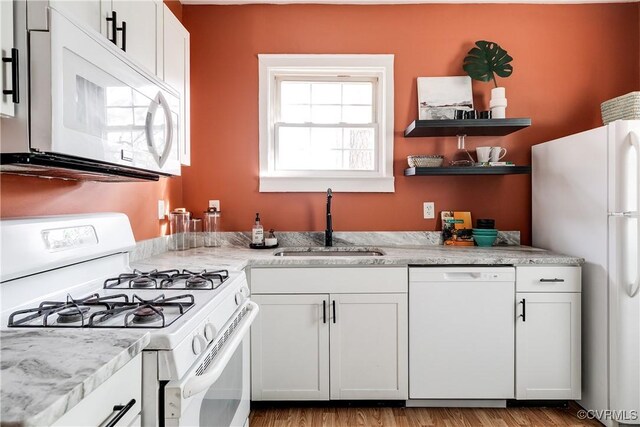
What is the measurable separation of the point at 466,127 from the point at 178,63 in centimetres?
178

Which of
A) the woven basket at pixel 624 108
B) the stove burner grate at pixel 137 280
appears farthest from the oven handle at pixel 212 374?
the woven basket at pixel 624 108

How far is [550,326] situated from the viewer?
217 centimetres

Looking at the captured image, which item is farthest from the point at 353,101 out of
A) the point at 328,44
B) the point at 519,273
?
the point at 519,273

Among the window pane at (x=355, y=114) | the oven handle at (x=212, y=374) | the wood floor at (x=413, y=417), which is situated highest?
the window pane at (x=355, y=114)

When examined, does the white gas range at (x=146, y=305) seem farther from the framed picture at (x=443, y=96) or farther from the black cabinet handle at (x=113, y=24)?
the framed picture at (x=443, y=96)

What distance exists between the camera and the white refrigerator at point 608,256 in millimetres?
1939

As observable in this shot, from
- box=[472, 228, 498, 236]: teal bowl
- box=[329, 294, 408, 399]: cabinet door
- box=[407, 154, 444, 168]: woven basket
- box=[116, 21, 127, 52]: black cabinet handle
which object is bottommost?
box=[329, 294, 408, 399]: cabinet door

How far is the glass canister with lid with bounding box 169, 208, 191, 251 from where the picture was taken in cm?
264

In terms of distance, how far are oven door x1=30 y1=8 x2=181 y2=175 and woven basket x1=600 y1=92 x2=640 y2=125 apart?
2.38m

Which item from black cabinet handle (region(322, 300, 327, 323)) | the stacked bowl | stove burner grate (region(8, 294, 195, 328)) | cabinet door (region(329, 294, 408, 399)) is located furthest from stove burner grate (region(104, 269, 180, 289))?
the stacked bowl

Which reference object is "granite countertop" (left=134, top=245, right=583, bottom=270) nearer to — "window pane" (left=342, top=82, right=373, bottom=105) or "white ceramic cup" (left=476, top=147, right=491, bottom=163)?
"white ceramic cup" (left=476, top=147, right=491, bottom=163)

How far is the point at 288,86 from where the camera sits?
9.49 feet

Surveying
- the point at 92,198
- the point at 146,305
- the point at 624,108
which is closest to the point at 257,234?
the point at 92,198

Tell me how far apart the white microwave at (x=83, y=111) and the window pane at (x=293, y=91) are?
1.34 meters
